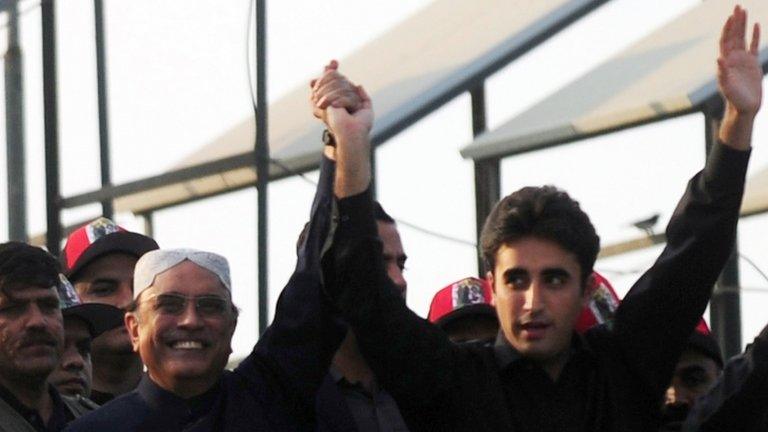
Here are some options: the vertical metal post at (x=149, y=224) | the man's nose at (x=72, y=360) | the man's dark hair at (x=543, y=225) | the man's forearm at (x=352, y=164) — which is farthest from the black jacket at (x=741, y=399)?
the vertical metal post at (x=149, y=224)

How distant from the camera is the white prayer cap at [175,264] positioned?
7125mm

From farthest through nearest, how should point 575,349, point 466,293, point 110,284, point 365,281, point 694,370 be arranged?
1. point 110,284
2. point 466,293
3. point 694,370
4. point 575,349
5. point 365,281

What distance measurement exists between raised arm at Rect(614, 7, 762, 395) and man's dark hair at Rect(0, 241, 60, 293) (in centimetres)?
152

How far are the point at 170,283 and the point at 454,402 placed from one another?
75 centimetres

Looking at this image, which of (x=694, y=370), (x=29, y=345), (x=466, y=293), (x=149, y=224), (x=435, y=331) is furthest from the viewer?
(x=149, y=224)

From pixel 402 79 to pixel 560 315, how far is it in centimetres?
402

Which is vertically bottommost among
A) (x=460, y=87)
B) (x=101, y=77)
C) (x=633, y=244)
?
(x=633, y=244)

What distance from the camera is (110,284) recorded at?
8.84m

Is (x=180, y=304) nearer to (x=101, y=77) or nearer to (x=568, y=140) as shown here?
(x=568, y=140)

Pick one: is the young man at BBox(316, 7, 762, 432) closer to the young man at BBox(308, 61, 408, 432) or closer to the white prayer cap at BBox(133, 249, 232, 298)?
the young man at BBox(308, 61, 408, 432)

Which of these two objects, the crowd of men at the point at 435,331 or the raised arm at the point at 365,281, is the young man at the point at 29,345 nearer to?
the crowd of men at the point at 435,331

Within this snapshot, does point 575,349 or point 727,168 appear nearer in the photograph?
point 727,168

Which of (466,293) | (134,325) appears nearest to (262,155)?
(466,293)

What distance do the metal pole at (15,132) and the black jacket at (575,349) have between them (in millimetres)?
4358
